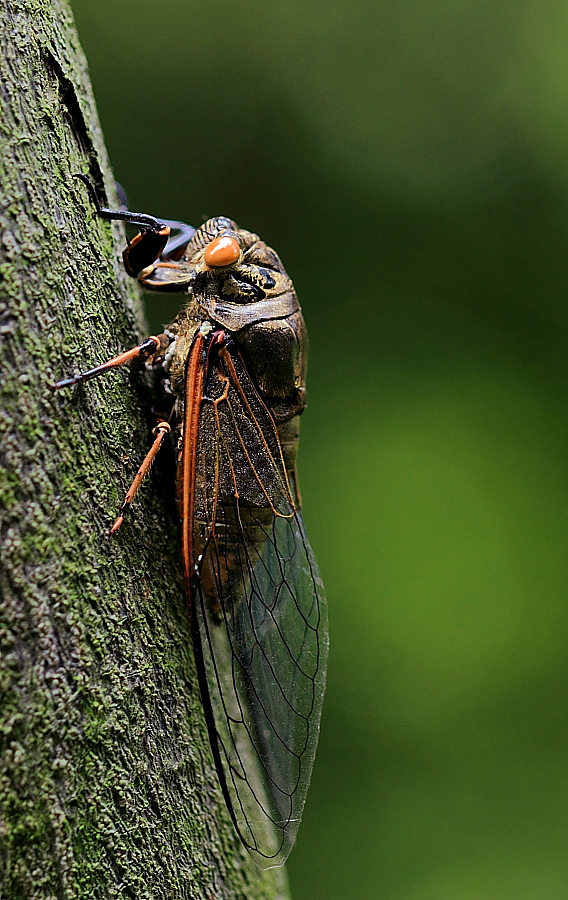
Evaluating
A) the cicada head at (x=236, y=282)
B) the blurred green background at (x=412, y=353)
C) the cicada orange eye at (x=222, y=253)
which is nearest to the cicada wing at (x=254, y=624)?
the cicada head at (x=236, y=282)

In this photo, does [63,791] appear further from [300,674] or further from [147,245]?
[147,245]

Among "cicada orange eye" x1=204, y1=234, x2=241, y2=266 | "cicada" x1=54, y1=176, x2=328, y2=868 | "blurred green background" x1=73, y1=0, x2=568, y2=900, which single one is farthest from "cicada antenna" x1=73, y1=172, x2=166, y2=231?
"blurred green background" x1=73, y1=0, x2=568, y2=900

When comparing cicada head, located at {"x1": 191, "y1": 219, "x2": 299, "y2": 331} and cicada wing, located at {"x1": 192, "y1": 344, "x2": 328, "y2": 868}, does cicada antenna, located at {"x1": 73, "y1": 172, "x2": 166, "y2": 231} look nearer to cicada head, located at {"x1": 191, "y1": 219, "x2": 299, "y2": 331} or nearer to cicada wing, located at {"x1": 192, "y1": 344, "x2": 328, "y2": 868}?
cicada head, located at {"x1": 191, "y1": 219, "x2": 299, "y2": 331}

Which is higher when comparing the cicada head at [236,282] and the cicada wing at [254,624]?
the cicada head at [236,282]

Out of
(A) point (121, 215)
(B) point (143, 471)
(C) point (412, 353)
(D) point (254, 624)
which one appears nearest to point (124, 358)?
(B) point (143, 471)

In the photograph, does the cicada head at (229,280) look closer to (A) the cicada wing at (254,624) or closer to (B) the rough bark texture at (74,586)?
(A) the cicada wing at (254,624)

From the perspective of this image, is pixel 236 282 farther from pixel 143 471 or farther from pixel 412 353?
pixel 412 353

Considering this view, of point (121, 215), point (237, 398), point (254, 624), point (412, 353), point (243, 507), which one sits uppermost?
point (121, 215)

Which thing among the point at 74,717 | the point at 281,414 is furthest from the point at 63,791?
the point at 281,414
